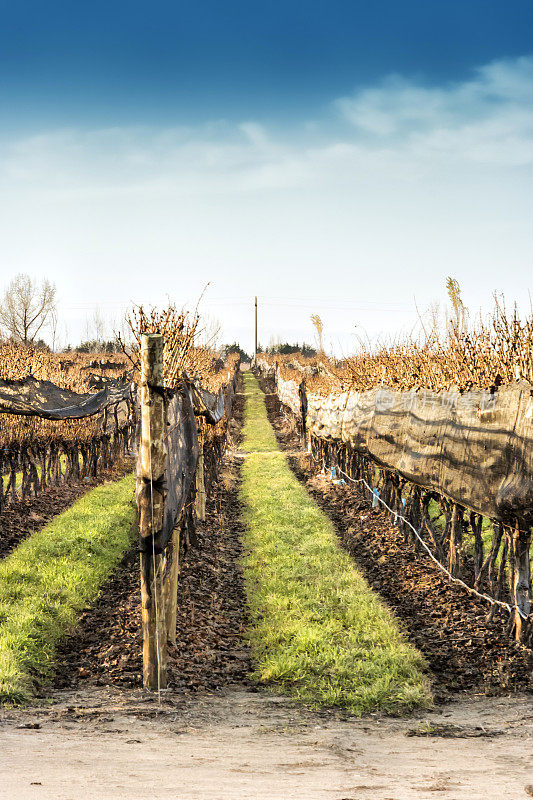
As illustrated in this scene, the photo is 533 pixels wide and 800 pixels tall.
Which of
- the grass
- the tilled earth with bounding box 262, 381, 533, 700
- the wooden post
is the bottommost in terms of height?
the tilled earth with bounding box 262, 381, 533, 700

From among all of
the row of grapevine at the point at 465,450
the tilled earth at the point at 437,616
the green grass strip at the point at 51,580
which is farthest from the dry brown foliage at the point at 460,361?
the green grass strip at the point at 51,580

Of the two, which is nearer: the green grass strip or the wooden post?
the wooden post

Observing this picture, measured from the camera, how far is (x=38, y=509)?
15.4 meters

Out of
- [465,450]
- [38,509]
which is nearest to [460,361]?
[465,450]

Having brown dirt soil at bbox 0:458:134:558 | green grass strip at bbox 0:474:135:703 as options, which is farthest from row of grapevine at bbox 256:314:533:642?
brown dirt soil at bbox 0:458:134:558

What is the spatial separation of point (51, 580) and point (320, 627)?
13.7 ft

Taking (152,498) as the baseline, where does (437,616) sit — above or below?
below

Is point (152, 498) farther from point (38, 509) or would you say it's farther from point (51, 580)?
point (38, 509)

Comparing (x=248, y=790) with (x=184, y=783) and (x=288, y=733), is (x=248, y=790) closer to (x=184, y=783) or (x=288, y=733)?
(x=184, y=783)

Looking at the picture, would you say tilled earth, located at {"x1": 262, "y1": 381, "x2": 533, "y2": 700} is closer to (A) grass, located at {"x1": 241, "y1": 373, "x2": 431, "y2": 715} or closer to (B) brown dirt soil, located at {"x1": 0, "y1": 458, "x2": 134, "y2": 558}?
(A) grass, located at {"x1": 241, "y1": 373, "x2": 431, "y2": 715}

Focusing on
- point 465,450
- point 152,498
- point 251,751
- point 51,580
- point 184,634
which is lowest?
point 184,634

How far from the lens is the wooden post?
19.7 ft

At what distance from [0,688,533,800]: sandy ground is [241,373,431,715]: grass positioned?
1.21ft

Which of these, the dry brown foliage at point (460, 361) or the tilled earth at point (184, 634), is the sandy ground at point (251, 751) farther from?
the dry brown foliage at point (460, 361)
